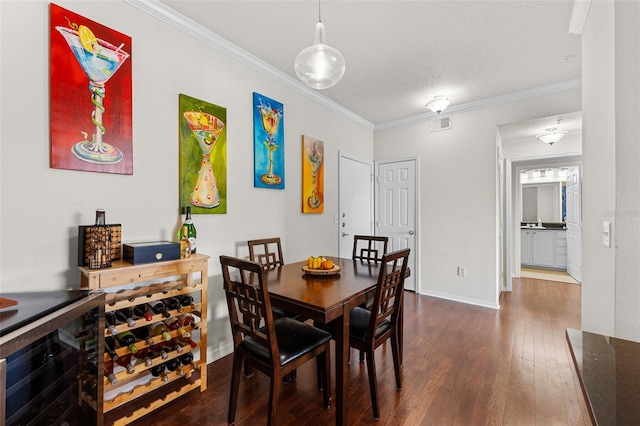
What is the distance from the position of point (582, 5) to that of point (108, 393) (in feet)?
12.8

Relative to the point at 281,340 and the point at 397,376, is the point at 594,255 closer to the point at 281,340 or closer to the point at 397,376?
the point at 397,376

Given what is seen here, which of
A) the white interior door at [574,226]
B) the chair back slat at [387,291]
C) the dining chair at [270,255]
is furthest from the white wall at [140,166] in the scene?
the white interior door at [574,226]

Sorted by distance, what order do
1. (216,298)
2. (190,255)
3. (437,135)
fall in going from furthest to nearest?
(437,135) < (216,298) < (190,255)

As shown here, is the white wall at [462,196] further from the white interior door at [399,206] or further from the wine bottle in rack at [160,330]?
the wine bottle in rack at [160,330]

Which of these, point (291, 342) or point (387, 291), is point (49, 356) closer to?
point (291, 342)

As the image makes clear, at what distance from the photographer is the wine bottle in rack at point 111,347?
1.54 metres

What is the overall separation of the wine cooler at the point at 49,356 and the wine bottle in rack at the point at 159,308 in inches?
14.1

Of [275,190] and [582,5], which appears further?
[275,190]

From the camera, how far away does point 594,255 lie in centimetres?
178

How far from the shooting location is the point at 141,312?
1715 mm

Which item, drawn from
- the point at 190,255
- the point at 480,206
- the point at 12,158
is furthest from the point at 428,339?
the point at 12,158

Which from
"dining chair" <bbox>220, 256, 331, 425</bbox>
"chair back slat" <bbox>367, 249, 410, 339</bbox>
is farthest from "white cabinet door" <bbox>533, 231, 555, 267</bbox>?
"dining chair" <bbox>220, 256, 331, 425</bbox>

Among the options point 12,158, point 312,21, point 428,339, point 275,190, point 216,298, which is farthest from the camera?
point 275,190

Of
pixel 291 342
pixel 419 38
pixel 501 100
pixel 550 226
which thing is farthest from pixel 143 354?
pixel 550 226
